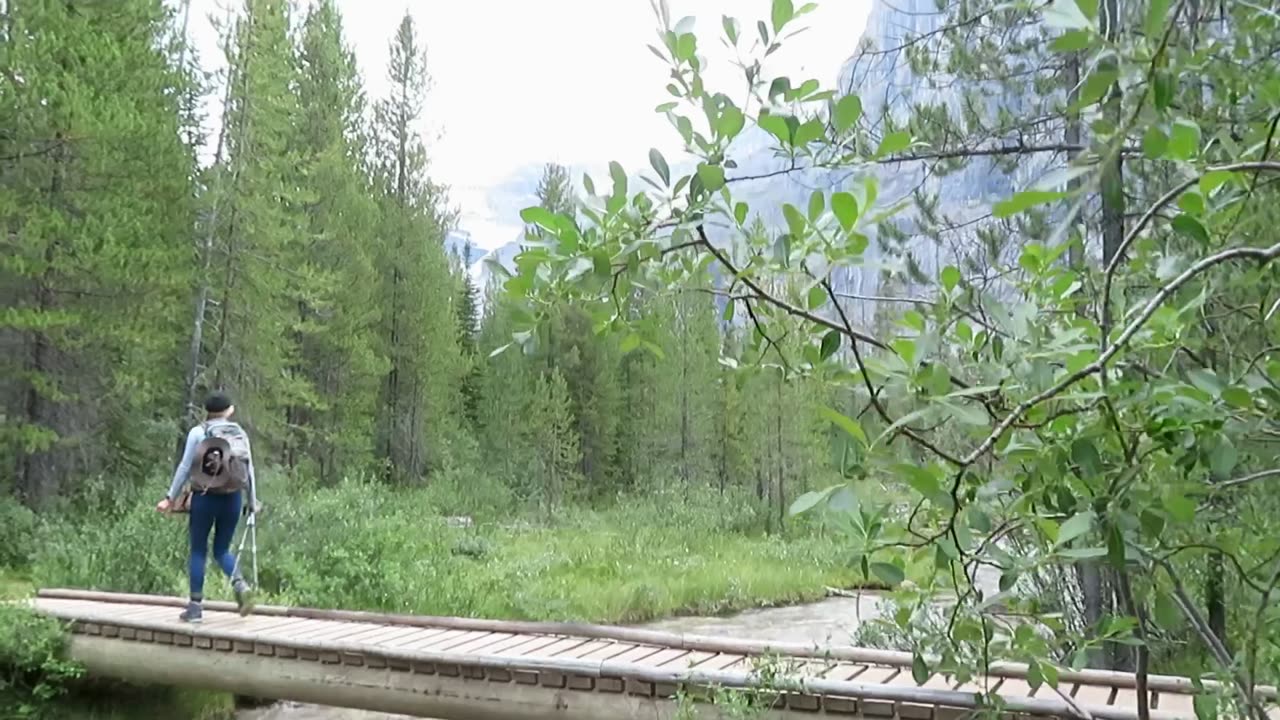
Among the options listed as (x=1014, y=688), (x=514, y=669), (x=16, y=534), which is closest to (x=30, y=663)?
(x=514, y=669)

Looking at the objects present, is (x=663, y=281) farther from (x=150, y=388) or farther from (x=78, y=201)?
(x=150, y=388)

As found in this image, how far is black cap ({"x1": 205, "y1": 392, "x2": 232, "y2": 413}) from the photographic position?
17.1ft

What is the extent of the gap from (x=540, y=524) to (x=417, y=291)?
22.6 ft

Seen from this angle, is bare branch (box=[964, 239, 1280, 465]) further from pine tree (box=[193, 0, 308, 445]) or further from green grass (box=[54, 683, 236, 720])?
pine tree (box=[193, 0, 308, 445])

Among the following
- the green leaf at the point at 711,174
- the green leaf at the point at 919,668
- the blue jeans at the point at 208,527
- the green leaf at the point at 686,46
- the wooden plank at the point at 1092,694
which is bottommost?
the wooden plank at the point at 1092,694

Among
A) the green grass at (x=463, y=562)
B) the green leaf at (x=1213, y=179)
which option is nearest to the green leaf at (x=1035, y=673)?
the green leaf at (x=1213, y=179)

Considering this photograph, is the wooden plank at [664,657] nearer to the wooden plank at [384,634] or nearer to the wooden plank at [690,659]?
the wooden plank at [690,659]

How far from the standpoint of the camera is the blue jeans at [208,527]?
5.21 meters

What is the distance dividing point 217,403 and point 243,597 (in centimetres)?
113

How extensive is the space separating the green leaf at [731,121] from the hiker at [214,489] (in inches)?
183

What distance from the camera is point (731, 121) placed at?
1111mm

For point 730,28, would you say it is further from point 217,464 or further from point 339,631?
point 217,464

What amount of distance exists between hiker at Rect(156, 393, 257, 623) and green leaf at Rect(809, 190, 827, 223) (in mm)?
4636

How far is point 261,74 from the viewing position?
1374 centimetres
